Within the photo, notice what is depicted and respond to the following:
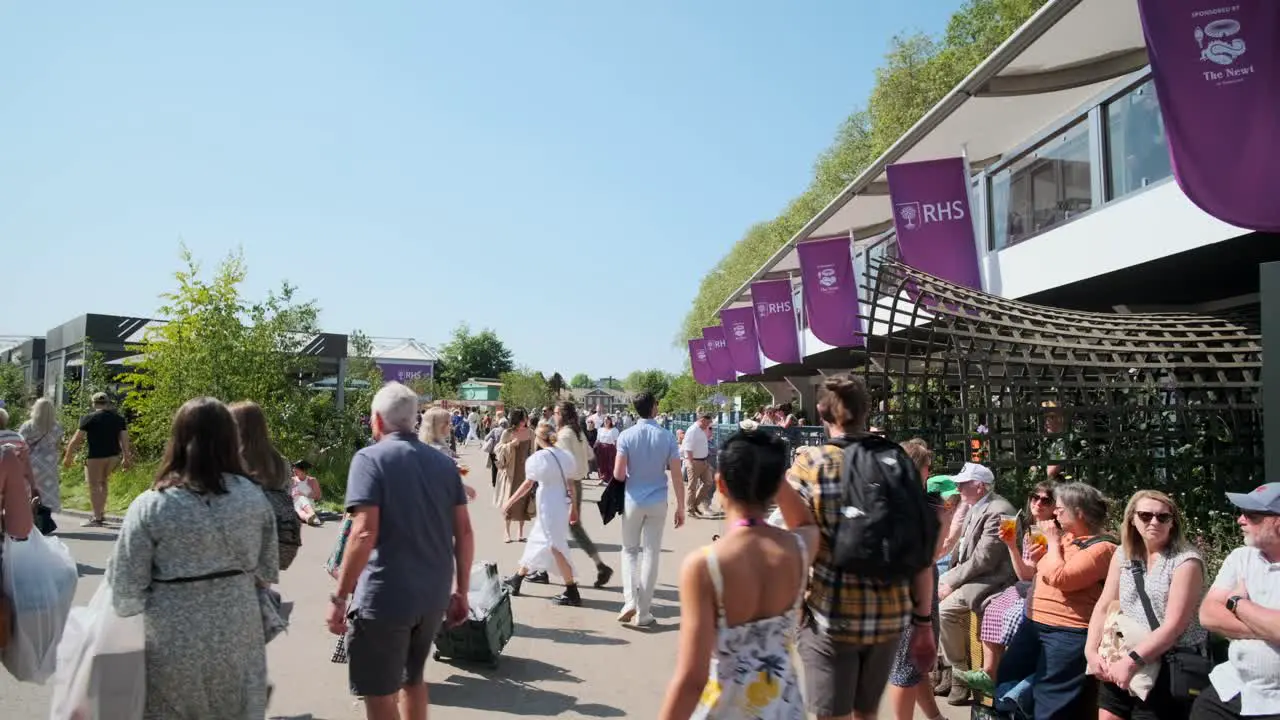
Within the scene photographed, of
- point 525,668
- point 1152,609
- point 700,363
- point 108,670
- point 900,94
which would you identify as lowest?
point 525,668

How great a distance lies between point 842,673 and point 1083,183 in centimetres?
1028

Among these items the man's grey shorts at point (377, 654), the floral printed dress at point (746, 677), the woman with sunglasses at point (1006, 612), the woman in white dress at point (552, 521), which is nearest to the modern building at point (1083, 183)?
the woman in white dress at point (552, 521)

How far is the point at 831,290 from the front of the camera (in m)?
19.2

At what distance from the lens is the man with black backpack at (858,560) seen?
10.2 ft

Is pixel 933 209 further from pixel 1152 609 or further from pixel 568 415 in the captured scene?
pixel 1152 609

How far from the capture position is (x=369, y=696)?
11.5 ft

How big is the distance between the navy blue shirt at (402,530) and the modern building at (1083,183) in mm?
6598

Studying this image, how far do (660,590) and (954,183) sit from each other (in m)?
9.00

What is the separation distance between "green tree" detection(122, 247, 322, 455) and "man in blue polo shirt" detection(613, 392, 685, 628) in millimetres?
8727

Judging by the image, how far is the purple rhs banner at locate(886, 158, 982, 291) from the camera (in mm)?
14141

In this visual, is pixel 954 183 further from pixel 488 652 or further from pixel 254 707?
pixel 254 707

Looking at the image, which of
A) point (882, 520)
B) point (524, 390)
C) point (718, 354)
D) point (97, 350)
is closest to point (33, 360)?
point (97, 350)

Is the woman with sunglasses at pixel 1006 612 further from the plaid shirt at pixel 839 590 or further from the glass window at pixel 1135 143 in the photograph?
the glass window at pixel 1135 143

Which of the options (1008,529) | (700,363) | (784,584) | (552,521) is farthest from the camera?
(700,363)
